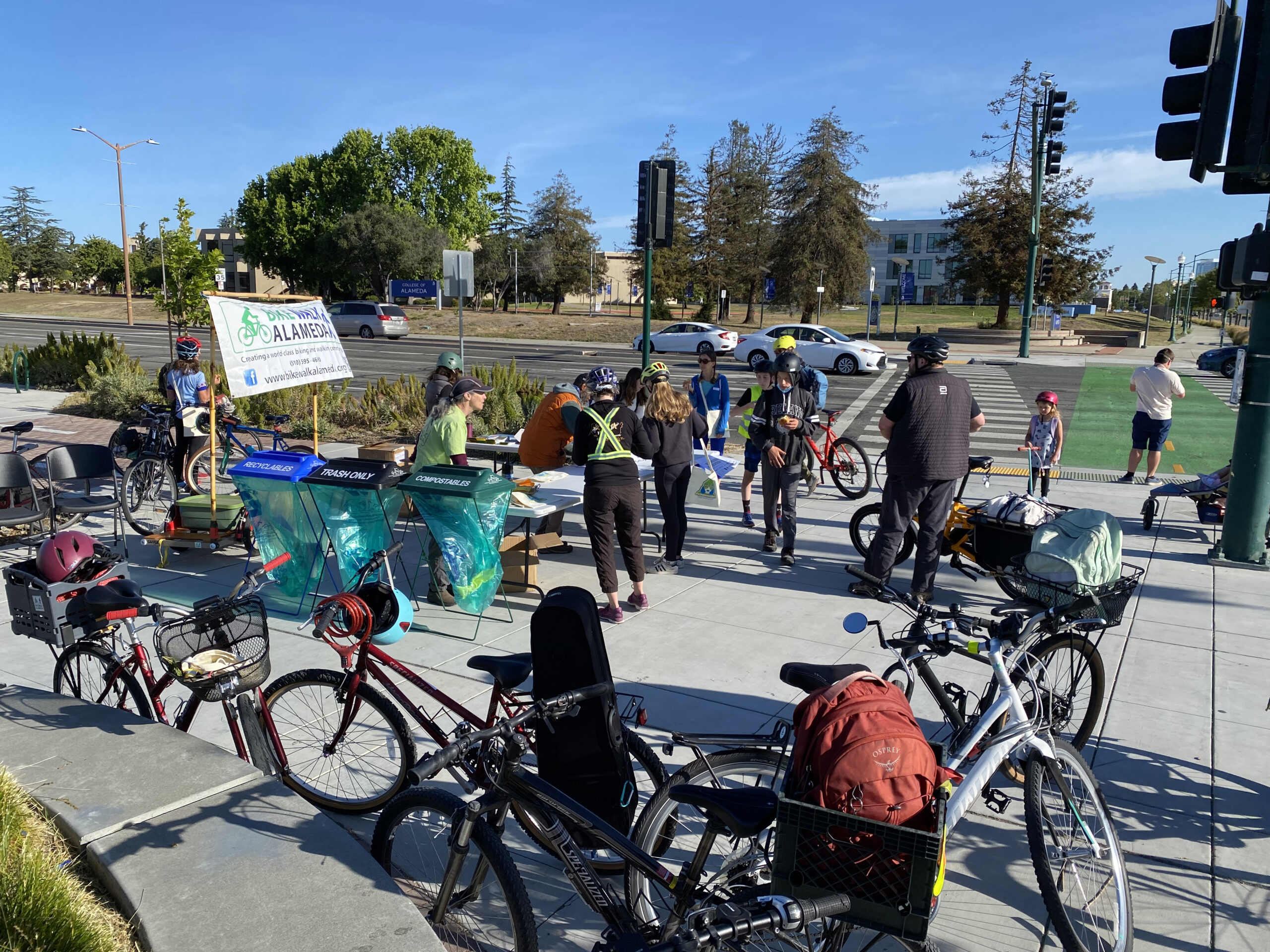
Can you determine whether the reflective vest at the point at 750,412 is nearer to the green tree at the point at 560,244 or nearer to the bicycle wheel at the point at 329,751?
the bicycle wheel at the point at 329,751

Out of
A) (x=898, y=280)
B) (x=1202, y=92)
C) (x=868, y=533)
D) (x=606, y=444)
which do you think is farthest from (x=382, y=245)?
(x=1202, y=92)

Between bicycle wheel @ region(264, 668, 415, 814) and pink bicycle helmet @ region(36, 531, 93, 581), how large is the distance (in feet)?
4.44

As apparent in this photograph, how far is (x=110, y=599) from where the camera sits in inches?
168

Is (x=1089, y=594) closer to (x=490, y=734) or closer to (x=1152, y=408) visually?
(x=490, y=734)

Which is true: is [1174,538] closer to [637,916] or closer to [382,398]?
[637,916]

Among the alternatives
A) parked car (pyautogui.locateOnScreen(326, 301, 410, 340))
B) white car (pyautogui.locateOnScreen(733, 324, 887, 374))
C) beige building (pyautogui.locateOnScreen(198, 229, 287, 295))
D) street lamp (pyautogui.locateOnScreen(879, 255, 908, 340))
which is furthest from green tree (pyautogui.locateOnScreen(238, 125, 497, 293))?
white car (pyautogui.locateOnScreen(733, 324, 887, 374))

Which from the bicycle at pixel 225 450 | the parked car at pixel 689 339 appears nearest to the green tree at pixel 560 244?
the parked car at pixel 689 339

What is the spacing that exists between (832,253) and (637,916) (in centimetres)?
5234

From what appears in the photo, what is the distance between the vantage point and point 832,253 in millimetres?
52250

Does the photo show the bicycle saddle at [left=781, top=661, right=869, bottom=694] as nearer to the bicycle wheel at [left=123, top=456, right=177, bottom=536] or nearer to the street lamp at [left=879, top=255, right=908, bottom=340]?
the bicycle wheel at [left=123, top=456, right=177, bottom=536]

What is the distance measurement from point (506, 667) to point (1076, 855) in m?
2.10

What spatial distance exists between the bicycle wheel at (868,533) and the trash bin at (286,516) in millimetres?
4434

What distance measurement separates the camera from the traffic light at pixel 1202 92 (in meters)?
5.84

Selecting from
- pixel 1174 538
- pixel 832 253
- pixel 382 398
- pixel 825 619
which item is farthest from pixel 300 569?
pixel 832 253
